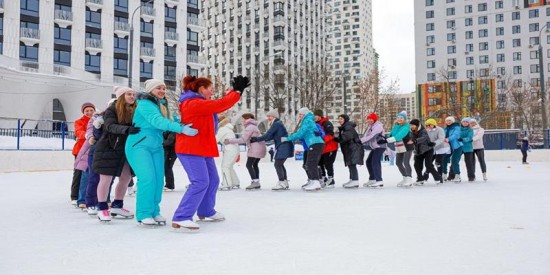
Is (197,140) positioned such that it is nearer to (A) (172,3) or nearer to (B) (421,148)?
(B) (421,148)

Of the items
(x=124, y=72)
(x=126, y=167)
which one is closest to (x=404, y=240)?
(x=126, y=167)

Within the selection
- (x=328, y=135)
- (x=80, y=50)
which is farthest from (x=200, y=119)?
(x=80, y=50)

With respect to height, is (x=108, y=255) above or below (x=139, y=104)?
below

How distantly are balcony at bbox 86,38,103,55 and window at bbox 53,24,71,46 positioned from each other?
1768mm

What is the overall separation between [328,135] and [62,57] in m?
39.4

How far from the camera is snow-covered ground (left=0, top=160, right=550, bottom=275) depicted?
322 centimetres

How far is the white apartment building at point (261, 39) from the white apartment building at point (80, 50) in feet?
69.4

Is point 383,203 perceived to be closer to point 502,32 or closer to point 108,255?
point 108,255

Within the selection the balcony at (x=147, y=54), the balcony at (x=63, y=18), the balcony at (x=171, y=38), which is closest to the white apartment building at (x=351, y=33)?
the balcony at (x=171, y=38)

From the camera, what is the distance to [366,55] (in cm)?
15775

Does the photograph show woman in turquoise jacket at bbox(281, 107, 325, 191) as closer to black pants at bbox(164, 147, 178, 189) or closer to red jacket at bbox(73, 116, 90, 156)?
black pants at bbox(164, 147, 178, 189)

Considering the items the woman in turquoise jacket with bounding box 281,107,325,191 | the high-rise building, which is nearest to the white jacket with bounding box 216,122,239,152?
the woman in turquoise jacket with bounding box 281,107,325,191

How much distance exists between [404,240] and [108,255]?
248 centimetres

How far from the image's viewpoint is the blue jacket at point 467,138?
11.1m
